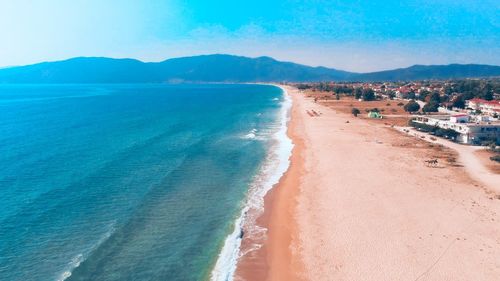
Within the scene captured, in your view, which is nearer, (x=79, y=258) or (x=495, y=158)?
(x=79, y=258)

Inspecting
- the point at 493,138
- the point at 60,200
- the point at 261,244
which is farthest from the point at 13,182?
the point at 493,138

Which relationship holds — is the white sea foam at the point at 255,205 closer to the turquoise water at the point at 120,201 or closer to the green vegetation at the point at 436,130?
the turquoise water at the point at 120,201

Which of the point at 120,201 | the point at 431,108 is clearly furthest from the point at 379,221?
the point at 431,108

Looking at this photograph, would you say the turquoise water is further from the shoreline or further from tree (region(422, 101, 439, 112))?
tree (region(422, 101, 439, 112))

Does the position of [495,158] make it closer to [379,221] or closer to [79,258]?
[379,221]

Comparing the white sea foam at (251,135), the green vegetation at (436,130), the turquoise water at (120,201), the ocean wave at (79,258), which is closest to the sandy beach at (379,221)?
the turquoise water at (120,201)

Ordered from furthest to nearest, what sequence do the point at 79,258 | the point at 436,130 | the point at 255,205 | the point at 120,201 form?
A: the point at 436,130
the point at 120,201
the point at 255,205
the point at 79,258
